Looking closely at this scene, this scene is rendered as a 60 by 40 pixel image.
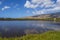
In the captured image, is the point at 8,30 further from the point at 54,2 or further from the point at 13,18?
the point at 54,2

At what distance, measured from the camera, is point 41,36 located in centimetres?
493

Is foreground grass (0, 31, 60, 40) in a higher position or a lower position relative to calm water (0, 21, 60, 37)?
lower

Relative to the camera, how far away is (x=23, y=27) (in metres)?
5.25

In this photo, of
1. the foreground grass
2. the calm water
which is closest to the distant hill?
the foreground grass

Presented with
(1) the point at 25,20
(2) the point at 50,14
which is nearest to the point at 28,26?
(1) the point at 25,20

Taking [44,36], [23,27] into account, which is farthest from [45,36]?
[23,27]

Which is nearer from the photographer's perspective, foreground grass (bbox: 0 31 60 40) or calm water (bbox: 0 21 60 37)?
foreground grass (bbox: 0 31 60 40)

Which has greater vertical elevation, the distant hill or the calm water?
the calm water

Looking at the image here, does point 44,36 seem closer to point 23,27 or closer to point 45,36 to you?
point 45,36

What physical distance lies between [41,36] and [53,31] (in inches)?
24.9

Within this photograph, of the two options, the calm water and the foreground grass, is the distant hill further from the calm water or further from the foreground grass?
the calm water

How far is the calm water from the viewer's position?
16.9ft

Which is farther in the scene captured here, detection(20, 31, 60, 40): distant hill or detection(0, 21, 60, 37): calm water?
detection(0, 21, 60, 37): calm water

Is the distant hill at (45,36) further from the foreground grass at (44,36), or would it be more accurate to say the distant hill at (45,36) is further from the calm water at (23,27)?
the calm water at (23,27)
